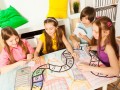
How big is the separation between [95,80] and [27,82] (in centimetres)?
44

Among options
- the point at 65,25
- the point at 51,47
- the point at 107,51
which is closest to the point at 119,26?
the point at 65,25

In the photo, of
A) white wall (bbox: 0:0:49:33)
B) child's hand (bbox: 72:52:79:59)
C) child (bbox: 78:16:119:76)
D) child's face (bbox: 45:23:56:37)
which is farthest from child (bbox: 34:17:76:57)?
white wall (bbox: 0:0:49:33)

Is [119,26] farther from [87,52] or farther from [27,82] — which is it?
[27,82]

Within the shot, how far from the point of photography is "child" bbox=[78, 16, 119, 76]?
1048 millimetres

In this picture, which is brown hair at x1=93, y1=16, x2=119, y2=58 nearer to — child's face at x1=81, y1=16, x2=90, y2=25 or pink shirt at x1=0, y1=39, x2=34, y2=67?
child's face at x1=81, y1=16, x2=90, y2=25

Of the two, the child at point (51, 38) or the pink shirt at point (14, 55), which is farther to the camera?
the child at point (51, 38)

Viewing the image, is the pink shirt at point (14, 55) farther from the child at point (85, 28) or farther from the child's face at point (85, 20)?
the child's face at point (85, 20)

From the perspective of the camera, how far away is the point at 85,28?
1.79m

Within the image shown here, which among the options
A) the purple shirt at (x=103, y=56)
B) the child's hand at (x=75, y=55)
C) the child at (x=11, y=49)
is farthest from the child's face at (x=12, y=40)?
the purple shirt at (x=103, y=56)

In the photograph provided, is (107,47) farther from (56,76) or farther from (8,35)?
(8,35)

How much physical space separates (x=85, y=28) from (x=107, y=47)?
27.3 inches

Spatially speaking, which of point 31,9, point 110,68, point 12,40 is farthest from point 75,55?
point 31,9

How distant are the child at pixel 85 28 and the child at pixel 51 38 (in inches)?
6.2

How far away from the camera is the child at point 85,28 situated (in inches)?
67.8
